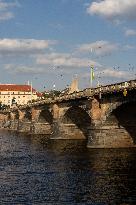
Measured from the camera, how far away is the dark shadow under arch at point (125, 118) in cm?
7038

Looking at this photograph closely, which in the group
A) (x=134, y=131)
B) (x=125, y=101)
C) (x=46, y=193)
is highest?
(x=125, y=101)

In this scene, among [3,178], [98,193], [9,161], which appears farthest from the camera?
[9,161]

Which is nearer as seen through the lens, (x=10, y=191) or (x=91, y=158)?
(x=10, y=191)

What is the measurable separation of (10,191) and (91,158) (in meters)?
23.1

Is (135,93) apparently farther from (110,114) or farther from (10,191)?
(10,191)

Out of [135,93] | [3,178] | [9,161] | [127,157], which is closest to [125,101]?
[135,93]

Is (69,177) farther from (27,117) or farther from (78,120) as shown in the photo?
(27,117)

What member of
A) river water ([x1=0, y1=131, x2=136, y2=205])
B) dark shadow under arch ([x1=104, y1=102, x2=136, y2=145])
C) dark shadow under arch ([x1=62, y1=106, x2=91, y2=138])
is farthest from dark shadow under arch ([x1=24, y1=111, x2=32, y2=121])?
dark shadow under arch ([x1=104, y1=102, x2=136, y2=145])

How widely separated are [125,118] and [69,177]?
89.5 ft

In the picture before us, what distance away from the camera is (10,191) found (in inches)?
1538

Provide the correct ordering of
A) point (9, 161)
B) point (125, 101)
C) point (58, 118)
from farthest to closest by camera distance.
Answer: point (58, 118)
point (125, 101)
point (9, 161)

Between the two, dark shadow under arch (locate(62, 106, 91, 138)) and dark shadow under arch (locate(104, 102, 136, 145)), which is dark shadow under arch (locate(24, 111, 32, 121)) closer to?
dark shadow under arch (locate(62, 106, 91, 138))

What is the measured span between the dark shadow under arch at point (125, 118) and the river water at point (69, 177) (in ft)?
15.2

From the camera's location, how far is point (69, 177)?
152 feet
